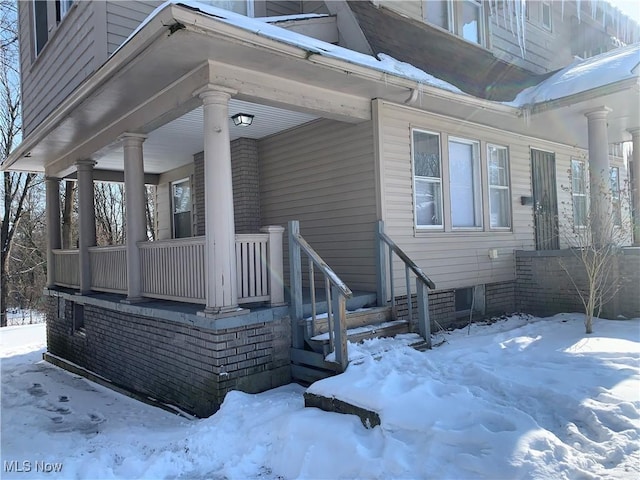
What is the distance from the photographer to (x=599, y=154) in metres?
7.47

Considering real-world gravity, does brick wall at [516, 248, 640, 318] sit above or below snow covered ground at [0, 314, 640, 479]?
above

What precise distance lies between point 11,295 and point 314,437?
948 inches

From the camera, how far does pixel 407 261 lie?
5.48 meters

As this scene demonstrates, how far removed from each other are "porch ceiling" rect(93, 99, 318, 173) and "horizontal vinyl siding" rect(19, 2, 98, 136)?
3.64 ft

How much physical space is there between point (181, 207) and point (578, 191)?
8442 millimetres

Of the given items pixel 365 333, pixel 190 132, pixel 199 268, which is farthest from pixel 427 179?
pixel 190 132

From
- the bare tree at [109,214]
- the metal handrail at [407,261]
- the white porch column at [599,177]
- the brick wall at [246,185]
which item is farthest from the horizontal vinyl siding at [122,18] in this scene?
the bare tree at [109,214]

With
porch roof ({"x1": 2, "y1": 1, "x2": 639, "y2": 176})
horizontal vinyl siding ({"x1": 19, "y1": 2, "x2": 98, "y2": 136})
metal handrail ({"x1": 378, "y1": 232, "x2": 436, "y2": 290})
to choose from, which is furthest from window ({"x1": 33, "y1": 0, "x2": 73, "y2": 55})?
metal handrail ({"x1": 378, "y1": 232, "x2": 436, "y2": 290})

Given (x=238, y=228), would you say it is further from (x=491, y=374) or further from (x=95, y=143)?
(x=491, y=374)

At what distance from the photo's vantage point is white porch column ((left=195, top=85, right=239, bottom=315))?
473 cm

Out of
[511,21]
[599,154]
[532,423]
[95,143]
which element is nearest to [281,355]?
[532,423]

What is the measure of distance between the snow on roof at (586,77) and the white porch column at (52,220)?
8.56m

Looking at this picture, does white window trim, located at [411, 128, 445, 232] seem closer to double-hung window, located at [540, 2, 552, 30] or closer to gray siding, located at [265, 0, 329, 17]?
gray siding, located at [265, 0, 329, 17]

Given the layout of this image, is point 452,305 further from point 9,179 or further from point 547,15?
point 9,179
